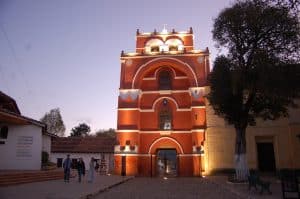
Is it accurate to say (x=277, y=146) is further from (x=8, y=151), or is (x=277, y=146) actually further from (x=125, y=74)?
(x=8, y=151)

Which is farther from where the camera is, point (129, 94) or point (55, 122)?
point (55, 122)

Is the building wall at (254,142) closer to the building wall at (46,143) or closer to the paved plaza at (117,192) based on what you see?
the paved plaza at (117,192)

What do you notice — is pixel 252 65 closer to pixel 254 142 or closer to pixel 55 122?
pixel 254 142

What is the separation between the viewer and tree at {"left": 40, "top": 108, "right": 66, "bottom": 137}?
2467 inches

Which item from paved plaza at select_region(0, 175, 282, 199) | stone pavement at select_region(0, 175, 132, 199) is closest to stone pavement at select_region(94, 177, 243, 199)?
paved plaza at select_region(0, 175, 282, 199)

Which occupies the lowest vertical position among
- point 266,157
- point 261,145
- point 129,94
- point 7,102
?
point 266,157

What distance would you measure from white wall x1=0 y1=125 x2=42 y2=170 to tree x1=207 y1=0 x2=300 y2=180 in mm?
12857

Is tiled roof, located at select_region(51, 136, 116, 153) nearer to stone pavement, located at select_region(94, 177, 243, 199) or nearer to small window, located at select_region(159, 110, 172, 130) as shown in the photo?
small window, located at select_region(159, 110, 172, 130)

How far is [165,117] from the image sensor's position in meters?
34.6

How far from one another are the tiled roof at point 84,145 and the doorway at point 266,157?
1927cm

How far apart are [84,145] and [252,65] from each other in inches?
1146

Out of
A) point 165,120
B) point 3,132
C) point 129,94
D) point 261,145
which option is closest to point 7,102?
point 3,132

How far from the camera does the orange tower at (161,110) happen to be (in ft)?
106

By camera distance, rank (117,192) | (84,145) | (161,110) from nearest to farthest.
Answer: (117,192), (161,110), (84,145)
